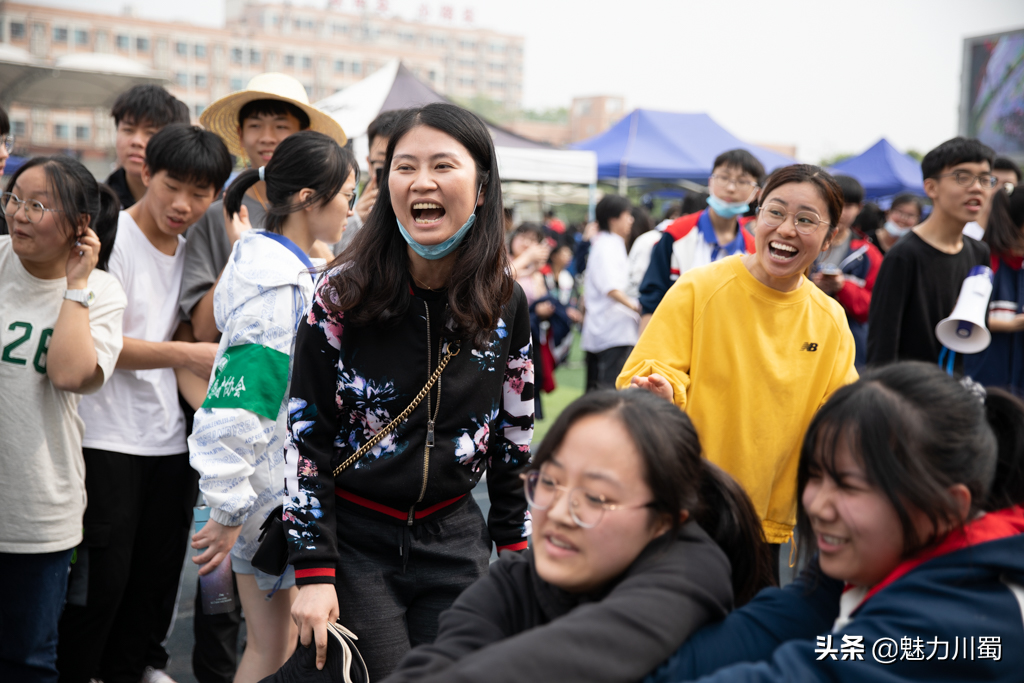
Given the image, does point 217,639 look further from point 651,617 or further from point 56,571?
point 651,617

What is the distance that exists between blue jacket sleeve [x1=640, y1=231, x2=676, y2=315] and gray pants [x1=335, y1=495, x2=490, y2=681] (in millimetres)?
2898

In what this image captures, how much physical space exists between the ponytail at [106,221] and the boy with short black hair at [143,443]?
11 centimetres

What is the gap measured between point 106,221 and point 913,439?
2559 mm

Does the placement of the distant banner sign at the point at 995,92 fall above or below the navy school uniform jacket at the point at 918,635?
above

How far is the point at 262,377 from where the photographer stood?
221cm

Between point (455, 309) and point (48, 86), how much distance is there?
15.2m

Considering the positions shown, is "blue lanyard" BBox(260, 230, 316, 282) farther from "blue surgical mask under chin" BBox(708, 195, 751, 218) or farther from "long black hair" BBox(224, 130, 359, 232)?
"blue surgical mask under chin" BBox(708, 195, 751, 218)

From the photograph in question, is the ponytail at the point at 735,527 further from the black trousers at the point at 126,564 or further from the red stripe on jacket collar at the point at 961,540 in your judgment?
the black trousers at the point at 126,564

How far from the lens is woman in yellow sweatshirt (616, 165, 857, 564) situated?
100 inches

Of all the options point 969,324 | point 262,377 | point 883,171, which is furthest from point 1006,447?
point 883,171

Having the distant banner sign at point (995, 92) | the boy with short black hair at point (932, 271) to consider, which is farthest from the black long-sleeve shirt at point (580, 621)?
the distant banner sign at point (995, 92)

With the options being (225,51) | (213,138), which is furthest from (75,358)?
(225,51)

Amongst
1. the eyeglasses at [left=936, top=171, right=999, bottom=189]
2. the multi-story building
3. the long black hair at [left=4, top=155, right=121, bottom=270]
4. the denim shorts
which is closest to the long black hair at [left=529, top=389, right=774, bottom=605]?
the denim shorts

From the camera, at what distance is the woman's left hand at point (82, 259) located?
2.55 m
